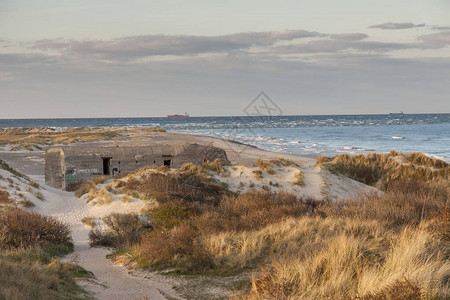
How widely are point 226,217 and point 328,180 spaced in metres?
11.4

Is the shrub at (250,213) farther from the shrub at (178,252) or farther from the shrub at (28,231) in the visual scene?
the shrub at (28,231)

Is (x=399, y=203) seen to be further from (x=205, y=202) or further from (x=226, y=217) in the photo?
(x=205, y=202)

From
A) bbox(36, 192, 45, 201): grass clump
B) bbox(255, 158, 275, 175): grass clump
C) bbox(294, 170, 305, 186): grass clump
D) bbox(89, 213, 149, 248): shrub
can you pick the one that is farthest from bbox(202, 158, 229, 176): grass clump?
bbox(89, 213, 149, 248): shrub

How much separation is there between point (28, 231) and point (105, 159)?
13.6m

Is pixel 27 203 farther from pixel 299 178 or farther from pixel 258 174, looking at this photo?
pixel 299 178

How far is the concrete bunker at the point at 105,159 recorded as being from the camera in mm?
24953

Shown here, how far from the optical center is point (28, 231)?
39.9 feet

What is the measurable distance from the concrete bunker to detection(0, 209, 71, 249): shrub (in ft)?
39.6

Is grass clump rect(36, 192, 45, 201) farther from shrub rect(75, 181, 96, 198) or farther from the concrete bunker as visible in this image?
the concrete bunker

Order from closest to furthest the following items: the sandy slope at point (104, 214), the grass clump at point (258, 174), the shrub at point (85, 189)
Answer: the sandy slope at point (104, 214), the shrub at point (85, 189), the grass clump at point (258, 174)

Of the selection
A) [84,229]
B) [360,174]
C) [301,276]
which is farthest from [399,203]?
[360,174]

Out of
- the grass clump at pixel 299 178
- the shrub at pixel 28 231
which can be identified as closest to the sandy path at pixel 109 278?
the shrub at pixel 28 231

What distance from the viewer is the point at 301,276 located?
283 inches

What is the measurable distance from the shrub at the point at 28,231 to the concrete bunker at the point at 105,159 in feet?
39.6
